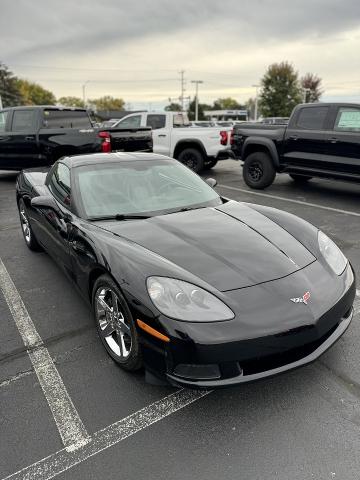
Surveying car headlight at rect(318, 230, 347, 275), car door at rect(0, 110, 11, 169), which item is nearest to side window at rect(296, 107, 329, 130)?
car headlight at rect(318, 230, 347, 275)

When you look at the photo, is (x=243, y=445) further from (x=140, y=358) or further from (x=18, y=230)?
(x=18, y=230)

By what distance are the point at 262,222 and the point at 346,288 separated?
0.89m

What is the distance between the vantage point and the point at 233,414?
2227mm

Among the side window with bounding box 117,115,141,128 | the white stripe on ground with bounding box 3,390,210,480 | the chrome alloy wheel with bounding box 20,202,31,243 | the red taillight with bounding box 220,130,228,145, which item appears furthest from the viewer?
the side window with bounding box 117,115,141,128

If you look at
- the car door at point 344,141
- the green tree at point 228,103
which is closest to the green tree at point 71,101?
the green tree at point 228,103

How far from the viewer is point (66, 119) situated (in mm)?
9414

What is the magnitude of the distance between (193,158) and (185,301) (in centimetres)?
869

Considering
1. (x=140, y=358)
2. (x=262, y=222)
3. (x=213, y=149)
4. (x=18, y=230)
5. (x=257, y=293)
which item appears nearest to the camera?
(x=257, y=293)

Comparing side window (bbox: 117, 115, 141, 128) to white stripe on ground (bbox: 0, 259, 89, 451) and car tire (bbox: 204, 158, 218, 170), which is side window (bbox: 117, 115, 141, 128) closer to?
car tire (bbox: 204, 158, 218, 170)

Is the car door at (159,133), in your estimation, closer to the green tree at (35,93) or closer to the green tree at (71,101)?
the green tree at (35,93)

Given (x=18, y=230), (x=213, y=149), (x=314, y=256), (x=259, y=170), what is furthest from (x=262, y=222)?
(x=213, y=149)

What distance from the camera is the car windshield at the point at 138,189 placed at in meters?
3.24

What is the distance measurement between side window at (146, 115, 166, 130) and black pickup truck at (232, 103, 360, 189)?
3075 mm

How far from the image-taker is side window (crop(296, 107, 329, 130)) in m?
7.27
